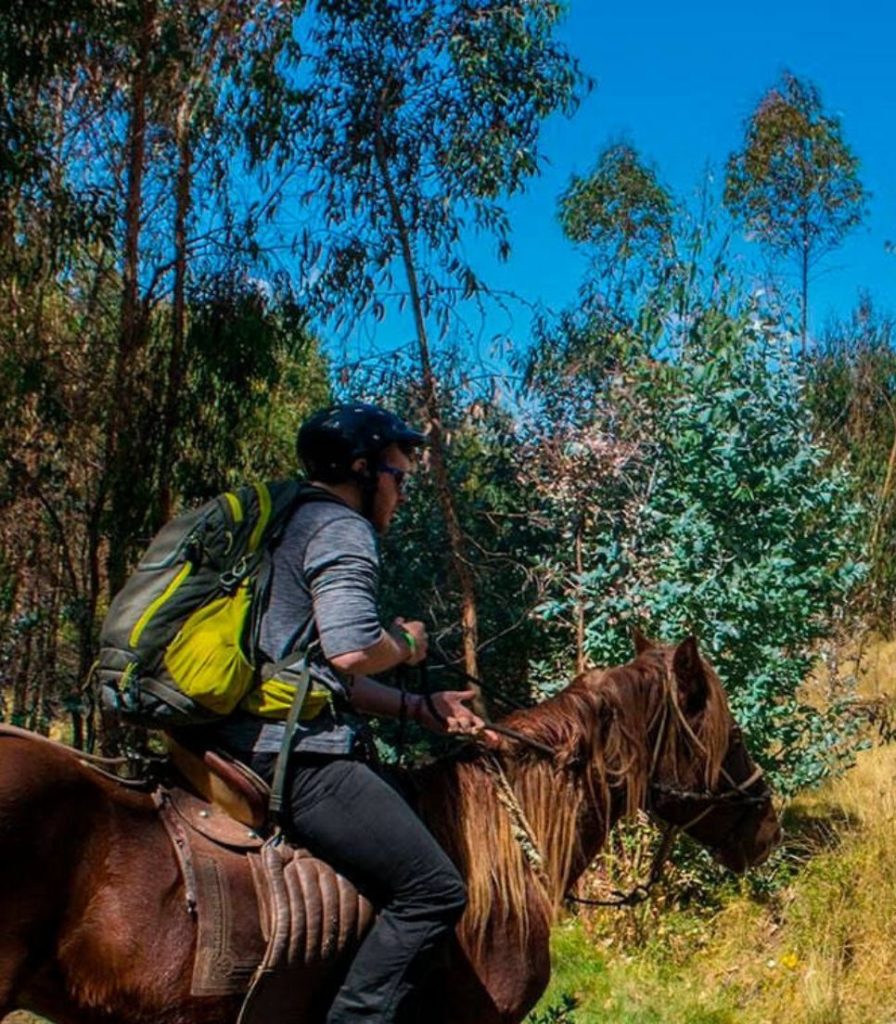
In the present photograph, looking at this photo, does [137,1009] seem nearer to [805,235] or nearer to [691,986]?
[691,986]

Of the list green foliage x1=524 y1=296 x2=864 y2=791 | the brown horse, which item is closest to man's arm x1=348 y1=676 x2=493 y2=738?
the brown horse

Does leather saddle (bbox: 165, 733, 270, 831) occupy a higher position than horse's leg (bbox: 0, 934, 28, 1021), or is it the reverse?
leather saddle (bbox: 165, 733, 270, 831)

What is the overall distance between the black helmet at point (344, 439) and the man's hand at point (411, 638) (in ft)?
1.50

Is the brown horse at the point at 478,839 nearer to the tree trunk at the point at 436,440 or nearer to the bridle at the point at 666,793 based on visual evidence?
the bridle at the point at 666,793

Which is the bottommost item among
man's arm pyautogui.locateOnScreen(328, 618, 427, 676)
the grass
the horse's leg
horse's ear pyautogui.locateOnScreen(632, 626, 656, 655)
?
the grass

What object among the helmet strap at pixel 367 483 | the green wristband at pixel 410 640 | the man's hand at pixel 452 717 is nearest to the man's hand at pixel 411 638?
the green wristband at pixel 410 640

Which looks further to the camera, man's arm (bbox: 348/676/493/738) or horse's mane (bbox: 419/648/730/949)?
man's arm (bbox: 348/676/493/738)

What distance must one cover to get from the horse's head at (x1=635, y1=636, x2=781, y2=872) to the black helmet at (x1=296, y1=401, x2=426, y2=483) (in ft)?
4.23

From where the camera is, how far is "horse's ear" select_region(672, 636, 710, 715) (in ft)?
12.7

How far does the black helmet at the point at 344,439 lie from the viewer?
3.29 m

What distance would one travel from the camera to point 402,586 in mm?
8789

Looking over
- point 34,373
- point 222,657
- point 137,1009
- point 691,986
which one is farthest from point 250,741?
point 34,373

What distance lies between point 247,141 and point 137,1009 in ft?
23.4

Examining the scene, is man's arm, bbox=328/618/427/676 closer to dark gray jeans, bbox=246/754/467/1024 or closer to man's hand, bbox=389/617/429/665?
man's hand, bbox=389/617/429/665
